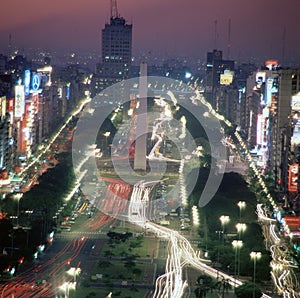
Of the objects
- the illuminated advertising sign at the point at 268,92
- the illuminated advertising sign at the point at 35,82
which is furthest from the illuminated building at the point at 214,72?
the illuminated advertising sign at the point at 268,92

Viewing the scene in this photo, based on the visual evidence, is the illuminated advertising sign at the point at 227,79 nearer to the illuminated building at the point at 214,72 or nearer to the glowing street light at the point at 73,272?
the illuminated building at the point at 214,72

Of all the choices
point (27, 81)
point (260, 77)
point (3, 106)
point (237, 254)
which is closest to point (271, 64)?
point (260, 77)

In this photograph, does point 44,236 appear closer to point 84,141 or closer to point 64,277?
point 64,277

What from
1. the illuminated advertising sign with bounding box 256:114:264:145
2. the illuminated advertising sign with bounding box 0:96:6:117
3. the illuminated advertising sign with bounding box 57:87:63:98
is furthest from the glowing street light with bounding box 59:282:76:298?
the illuminated advertising sign with bounding box 57:87:63:98

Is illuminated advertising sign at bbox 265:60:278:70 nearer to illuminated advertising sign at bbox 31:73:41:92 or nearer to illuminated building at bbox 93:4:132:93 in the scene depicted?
illuminated advertising sign at bbox 31:73:41:92

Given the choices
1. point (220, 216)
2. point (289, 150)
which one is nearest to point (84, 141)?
point (289, 150)
